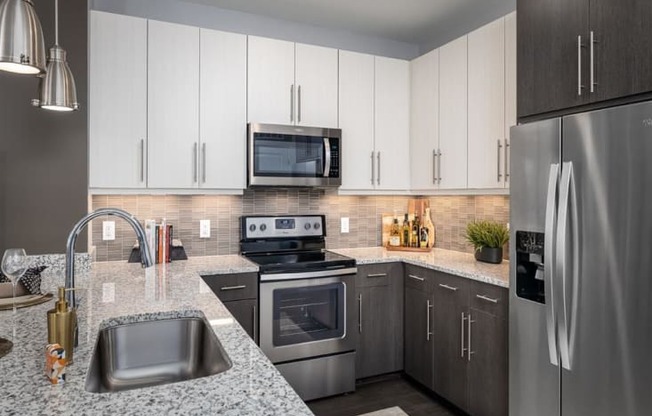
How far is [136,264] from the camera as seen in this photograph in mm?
2754

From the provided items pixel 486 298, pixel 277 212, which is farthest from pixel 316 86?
pixel 486 298

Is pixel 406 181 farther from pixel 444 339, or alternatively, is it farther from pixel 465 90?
pixel 444 339

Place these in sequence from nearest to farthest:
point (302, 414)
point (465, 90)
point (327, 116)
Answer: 1. point (302, 414)
2. point (465, 90)
3. point (327, 116)

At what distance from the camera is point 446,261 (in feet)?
9.40

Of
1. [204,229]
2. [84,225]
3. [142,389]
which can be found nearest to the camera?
[142,389]

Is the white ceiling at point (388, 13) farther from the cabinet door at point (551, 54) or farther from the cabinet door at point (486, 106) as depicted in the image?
the cabinet door at point (551, 54)

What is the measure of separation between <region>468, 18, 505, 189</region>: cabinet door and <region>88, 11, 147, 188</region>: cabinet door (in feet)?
6.90

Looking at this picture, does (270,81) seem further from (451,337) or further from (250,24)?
(451,337)

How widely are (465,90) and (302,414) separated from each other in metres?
2.57

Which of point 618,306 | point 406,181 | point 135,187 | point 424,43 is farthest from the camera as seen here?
point 424,43

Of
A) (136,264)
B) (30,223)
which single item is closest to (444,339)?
(136,264)

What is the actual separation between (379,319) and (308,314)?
1.81 feet

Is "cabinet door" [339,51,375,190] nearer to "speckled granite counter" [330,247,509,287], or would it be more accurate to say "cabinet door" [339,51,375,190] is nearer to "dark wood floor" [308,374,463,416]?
"speckled granite counter" [330,247,509,287]

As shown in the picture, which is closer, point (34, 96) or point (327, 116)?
point (34, 96)
